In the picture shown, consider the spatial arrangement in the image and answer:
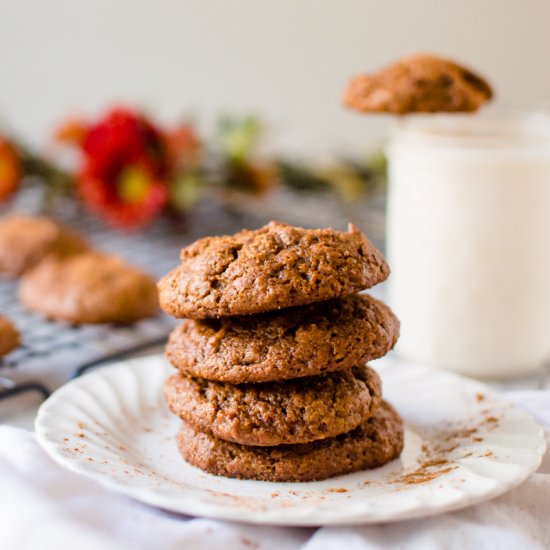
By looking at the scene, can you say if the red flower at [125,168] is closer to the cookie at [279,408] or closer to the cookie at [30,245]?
the cookie at [30,245]

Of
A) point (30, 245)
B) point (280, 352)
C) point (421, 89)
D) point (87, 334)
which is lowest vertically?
point (87, 334)

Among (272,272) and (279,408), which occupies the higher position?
(272,272)

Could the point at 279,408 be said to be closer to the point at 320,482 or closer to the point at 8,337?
the point at 320,482

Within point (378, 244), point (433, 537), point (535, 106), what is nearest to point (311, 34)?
point (378, 244)

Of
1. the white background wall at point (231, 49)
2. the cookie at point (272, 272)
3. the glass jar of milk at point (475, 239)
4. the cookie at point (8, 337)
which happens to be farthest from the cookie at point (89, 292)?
the white background wall at point (231, 49)

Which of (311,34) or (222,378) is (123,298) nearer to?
(222,378)

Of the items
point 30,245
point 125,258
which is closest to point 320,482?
point 30,245

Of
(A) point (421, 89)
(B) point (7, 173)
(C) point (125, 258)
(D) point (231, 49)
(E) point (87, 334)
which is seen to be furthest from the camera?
(D) point (231, 49)
